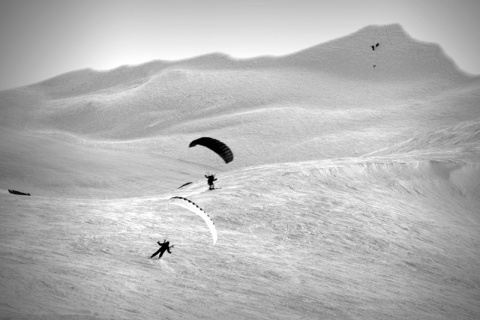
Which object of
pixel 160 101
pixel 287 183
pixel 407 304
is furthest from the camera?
pixel 160 101

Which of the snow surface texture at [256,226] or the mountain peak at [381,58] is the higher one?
the mountain peak at [381,58]

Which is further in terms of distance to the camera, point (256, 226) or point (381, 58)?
point (381, 58)

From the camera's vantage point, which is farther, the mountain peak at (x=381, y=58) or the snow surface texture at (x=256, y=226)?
the mountain peak at (x=381, y=58)

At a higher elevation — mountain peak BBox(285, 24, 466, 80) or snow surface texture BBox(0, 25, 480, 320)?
mountain peak BBox(285, 24, 466, 80)

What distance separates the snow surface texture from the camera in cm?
1970

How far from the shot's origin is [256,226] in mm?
31328

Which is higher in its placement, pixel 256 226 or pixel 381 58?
pixel 381 58

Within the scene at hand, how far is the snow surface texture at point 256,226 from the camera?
19.7 meters

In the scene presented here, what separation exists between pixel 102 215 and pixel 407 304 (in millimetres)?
17235

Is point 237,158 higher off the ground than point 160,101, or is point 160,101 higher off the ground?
point 160,101

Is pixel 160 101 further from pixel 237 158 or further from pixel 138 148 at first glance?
pixel 237 158

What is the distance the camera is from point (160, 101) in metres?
133

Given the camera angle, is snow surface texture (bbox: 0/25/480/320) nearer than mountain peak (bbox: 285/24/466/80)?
Yes

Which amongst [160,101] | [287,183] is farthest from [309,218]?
[160,101]
